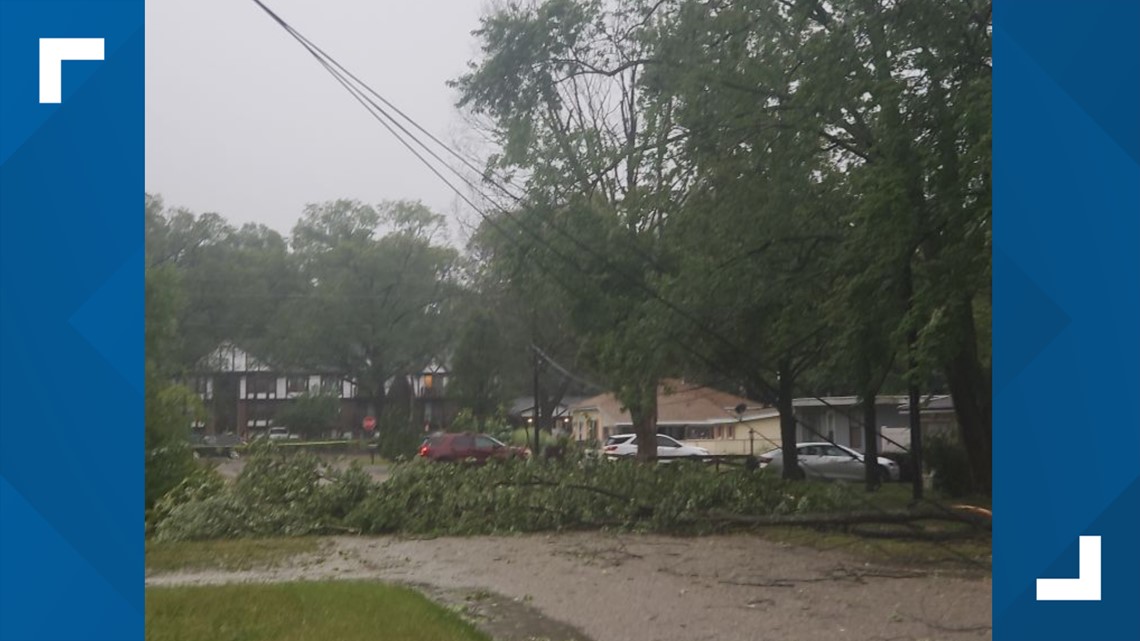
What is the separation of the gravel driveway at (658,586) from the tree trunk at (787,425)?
3.52 metres

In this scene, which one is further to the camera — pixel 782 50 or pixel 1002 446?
pixel 782 50

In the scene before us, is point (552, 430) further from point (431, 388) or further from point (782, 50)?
point (782, 50)

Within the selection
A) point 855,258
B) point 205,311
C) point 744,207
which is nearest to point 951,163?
point 855,258

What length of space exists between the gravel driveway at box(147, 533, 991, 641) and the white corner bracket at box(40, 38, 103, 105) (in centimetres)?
444

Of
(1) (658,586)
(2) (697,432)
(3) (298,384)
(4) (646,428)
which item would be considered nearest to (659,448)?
(4) (646,428)

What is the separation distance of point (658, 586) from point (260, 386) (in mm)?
6756

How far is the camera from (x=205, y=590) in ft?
31.4

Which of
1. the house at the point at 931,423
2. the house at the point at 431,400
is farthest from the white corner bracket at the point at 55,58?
the house at the point at 931,423

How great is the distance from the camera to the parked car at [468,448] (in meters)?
15.6

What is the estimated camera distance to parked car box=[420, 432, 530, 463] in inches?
614

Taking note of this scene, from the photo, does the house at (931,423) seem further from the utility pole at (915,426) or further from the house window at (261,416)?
the house window at (261,416)

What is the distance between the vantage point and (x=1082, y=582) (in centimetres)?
948

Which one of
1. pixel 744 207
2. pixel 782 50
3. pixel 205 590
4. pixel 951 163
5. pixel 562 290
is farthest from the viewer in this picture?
pixel 562 290

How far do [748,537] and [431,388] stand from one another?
4879 mm
